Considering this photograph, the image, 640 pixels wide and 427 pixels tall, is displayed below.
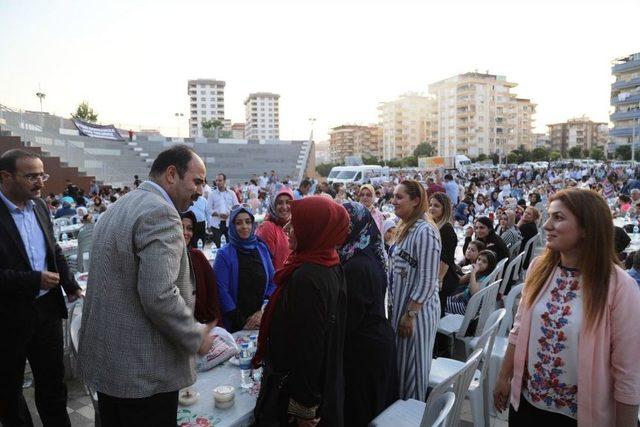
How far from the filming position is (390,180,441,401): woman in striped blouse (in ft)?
9.52

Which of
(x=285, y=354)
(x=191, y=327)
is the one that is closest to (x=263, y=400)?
(x=285, y=354)

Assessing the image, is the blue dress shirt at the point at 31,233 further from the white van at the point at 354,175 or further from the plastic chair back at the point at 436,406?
the white van at the point at 354,175

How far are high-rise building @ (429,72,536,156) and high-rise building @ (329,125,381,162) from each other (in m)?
31.5

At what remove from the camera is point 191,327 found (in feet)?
5.53

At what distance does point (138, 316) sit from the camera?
166 centimetres

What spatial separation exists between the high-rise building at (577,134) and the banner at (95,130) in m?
125

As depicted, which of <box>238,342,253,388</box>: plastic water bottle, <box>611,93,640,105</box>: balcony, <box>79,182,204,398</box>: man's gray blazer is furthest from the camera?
<box>611,93,640,105</box>: balcony

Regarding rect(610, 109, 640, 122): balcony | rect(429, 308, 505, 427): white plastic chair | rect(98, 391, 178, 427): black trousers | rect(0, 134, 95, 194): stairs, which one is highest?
rect(610, 109, 640, 122): balcony

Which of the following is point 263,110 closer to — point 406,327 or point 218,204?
point 218,204

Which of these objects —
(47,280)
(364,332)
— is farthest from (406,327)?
(47,280)

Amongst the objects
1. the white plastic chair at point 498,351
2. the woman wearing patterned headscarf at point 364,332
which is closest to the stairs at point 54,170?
the white plastic chair at point 498,351

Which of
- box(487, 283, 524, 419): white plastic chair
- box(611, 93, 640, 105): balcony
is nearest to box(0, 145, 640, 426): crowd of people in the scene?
box(487, 283, 524, 419): white plastic chair

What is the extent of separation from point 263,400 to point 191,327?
1.48 feet

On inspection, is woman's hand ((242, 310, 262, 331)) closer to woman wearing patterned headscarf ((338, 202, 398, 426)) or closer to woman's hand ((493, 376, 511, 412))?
woman wearing patterned headscarf ((338, 202, 398, 426))
